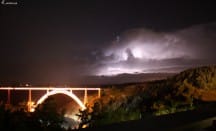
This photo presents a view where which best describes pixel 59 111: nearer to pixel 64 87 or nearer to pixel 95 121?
pixel 95 121

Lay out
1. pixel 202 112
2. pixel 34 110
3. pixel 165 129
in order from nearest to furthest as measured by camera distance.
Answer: pixel 165 129 < pixel 34 110 < pixel 202 112

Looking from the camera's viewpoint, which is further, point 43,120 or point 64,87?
point 64,87

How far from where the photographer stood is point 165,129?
3.57 meters

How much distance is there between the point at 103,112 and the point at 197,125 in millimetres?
2206

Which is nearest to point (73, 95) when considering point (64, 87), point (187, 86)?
point (64, 87)

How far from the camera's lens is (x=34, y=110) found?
4023 millimetres

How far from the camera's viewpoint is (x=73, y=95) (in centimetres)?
3581

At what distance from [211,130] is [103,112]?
2.21 m

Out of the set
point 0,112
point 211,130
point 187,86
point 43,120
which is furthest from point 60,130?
point 187,86

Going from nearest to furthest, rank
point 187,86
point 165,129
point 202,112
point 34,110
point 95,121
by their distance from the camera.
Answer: point 165,129
point 34,110
point 202,112
point 95,121
point 187,86

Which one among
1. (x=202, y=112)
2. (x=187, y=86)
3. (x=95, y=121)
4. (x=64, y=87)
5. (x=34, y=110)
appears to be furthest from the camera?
(x=64, y=87)

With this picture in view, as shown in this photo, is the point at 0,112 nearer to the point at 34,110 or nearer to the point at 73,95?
the point at 34,110

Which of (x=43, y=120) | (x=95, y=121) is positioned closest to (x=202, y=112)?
(x=95, y=121)

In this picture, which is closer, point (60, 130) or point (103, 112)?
point (60, 130)
